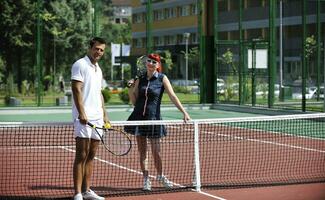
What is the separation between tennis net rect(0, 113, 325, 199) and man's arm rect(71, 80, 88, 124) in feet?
2.13

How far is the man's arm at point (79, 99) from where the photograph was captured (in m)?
6.56

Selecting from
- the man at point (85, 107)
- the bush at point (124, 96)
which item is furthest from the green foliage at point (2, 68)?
the man at point (85, 107)

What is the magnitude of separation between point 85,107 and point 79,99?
0.18 metres

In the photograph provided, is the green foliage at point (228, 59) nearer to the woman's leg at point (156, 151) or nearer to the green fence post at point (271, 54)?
the green fence post at point (271, 54)

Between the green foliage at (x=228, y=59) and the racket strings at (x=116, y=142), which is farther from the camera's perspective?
the green foliage at (x=228, y=59)

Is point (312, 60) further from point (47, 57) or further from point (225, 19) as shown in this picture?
point (47, 57)

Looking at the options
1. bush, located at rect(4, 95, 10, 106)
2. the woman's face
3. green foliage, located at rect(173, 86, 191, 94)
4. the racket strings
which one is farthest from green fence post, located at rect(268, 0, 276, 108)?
the racket strings

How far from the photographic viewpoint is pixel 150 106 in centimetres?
779

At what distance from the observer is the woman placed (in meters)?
7.69

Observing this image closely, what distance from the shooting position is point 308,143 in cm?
1252

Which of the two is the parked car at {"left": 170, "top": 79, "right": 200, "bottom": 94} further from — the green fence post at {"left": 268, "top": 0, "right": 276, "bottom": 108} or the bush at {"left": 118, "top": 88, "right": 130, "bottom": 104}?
the green fence post at {"left": 268, "top": 0, "right": 276, "bottom": 108}

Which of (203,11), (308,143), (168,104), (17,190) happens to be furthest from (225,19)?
(17,190)

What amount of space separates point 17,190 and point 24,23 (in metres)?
26.8

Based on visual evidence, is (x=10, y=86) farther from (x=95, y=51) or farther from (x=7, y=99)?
(x=95, y=51)
